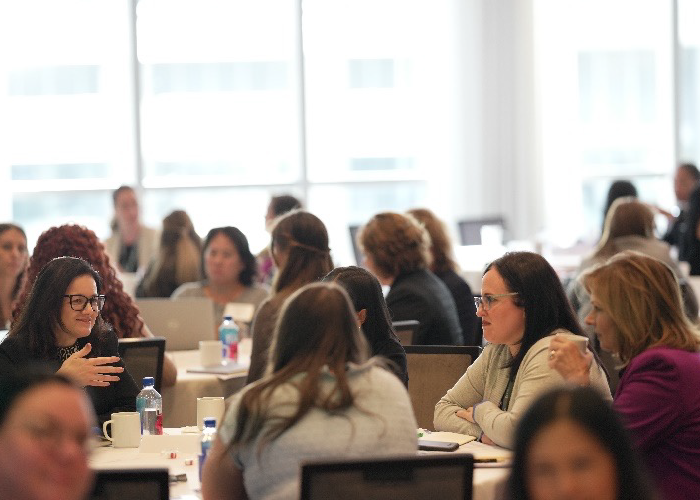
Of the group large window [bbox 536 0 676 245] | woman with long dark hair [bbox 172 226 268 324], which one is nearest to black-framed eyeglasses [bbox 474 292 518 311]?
woman with long dark hair [bbox 172 226 268 324]

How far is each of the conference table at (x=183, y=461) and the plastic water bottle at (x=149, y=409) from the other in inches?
2.0

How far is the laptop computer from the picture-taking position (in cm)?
589

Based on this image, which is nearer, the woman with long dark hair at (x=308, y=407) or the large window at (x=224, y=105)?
the woman with long dark hair at (x=308, y=407)

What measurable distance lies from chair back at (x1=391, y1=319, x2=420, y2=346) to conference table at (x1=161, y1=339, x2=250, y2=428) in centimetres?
79

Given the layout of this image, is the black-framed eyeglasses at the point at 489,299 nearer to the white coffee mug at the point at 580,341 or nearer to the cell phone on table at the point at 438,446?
the white coffee mug at the point at 580,341

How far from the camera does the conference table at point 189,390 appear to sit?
16.2 feet

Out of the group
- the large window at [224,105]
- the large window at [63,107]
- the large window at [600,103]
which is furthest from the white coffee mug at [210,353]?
the large window at [600,103]

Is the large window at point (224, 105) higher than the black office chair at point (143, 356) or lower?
higher

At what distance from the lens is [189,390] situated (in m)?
5.06

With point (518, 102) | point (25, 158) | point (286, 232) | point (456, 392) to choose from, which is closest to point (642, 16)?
point (518, 102)

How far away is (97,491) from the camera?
242 cm

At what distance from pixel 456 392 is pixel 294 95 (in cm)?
717

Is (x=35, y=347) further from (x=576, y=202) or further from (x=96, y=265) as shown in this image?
(x=576, y=202)

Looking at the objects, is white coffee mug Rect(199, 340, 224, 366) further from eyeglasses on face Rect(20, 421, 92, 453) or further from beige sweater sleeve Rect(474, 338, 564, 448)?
eyeglasses on face Rect(20, 421, 92, 453)
